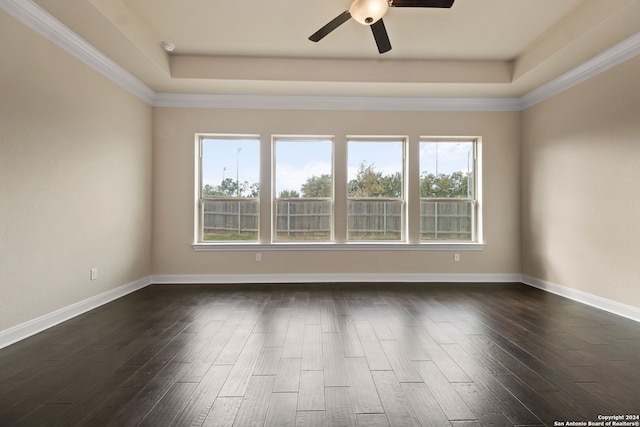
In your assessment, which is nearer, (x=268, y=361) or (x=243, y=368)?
(x=243, y=368)

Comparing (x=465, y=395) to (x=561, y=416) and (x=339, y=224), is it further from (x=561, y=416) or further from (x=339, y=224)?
(x=339, y=224)

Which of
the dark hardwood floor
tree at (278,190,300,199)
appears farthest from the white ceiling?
the dark hardwood floor

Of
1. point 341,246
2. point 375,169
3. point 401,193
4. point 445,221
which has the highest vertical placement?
point 375,169

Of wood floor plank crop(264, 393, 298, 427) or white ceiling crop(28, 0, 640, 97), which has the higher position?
white ceiling crop(28, 0, 640, 97)

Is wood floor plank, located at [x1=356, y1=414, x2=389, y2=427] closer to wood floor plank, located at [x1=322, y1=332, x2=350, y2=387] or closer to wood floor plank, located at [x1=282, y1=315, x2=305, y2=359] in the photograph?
wood floor plank, located at [x1=322, y1=332, x2=350, y2=387]

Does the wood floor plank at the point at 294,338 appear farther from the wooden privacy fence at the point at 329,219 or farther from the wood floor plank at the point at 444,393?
the wooden privacy fence at the point at 329,219

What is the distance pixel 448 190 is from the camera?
5.43 metres

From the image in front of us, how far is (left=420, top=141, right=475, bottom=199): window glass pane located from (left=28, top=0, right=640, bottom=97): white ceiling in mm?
825

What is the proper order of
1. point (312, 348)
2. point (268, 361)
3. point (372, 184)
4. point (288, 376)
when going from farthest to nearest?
point (372, 184) < point (312, 348) < point (268, 361) < point (288, 376)

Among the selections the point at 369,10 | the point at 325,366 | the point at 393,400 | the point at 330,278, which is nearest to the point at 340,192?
the point at 330,278

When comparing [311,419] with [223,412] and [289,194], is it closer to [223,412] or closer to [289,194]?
[223,412]

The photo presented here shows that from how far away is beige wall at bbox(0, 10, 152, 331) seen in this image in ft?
9.15

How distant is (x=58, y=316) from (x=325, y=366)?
273cm

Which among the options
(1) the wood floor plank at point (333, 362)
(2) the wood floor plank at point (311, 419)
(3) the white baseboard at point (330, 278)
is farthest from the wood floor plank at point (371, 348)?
(3) the white baseboard at point (330, 278)
